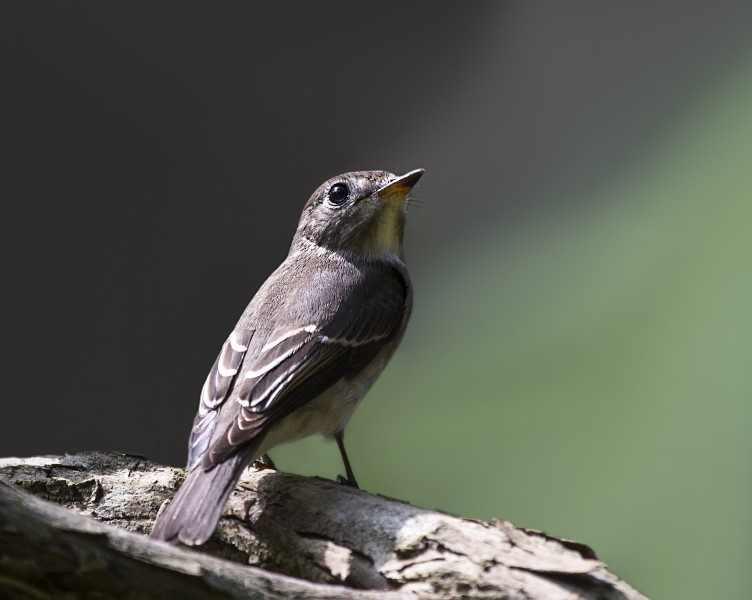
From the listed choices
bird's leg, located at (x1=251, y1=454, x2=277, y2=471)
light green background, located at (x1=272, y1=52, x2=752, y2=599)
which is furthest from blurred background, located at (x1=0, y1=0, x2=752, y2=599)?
bird's leg, located at (x1=251, y1=454, x2=277, y2=471)

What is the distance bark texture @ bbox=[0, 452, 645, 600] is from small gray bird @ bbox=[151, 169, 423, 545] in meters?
0.19

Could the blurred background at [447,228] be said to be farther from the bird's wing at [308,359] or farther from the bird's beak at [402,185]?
the bird's beak at [402,185]

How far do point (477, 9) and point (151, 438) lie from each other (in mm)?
3149

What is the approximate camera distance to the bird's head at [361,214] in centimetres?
389

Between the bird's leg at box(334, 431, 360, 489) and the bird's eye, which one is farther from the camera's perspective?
the bird's eye

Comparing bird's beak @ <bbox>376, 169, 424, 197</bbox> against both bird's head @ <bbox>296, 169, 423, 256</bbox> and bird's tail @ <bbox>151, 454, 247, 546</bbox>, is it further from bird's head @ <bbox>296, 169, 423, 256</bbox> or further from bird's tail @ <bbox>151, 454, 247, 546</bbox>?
bird's tail @ <bbox>151, 454, 247, 546</bbox>

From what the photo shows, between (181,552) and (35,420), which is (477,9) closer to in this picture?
(35,420)

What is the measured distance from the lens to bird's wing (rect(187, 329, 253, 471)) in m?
2.92

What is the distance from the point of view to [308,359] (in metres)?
3.20

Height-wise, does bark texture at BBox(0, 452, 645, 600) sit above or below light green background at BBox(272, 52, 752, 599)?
below

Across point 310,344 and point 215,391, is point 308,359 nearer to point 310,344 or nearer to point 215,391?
point 310,344

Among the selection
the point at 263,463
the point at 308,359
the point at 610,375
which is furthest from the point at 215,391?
the point at 610,375

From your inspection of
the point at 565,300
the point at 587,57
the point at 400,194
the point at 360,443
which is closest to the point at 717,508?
the point at 565,300

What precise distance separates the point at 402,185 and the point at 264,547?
163cm
